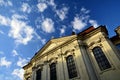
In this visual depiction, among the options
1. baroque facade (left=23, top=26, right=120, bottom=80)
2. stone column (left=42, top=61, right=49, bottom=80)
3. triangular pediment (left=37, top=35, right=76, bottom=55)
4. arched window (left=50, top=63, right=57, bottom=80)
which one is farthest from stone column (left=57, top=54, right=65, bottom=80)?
triangular pediment (left=37, top=35, right=76, bottom=55)

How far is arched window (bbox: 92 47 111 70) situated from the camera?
13.6 metres

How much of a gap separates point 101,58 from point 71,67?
3.88 meters

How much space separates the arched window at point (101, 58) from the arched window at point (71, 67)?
3.02 meters

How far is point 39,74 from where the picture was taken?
754 inches

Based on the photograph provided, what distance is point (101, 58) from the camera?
14445 mm

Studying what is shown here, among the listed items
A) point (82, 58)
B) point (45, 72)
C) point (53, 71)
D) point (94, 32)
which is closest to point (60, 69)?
point (53, 71)

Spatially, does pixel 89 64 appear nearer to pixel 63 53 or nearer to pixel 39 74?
pixel 63 53

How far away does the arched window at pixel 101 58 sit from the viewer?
13.6m

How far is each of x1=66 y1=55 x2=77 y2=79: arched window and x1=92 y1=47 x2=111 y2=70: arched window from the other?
3019 millimetres

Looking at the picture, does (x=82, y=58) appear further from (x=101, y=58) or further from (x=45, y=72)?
(x=45, y=72)

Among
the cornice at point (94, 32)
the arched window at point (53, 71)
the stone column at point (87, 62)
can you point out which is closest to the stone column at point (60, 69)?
the arched window at point (53, 71)

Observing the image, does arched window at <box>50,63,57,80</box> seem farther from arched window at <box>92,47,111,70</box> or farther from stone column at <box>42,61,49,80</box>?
arched window at <box>92,47,111,70</box>

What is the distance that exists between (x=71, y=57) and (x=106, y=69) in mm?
5047

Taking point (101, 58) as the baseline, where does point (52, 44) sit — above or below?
above
